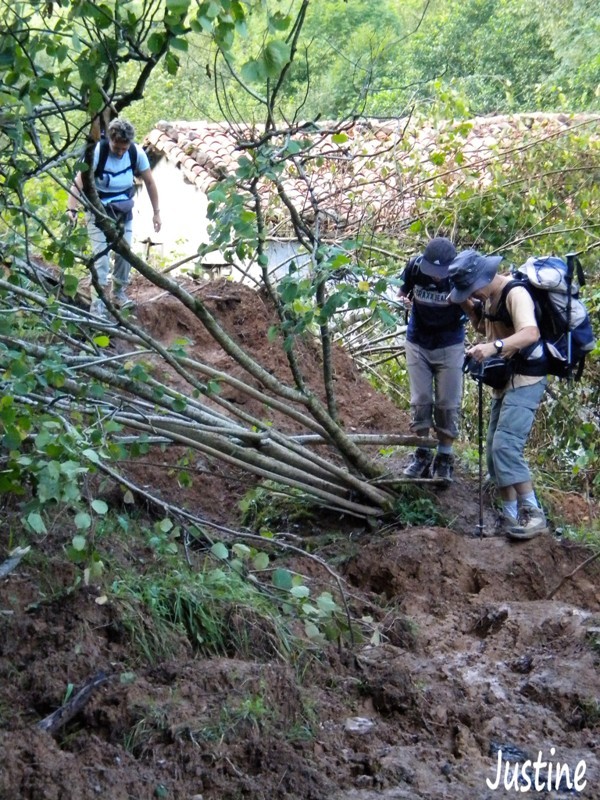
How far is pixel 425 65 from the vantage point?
26844 millimetres

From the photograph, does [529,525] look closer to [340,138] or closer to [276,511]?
[276,511]

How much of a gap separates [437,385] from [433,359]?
19 cm

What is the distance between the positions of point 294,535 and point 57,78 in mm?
3176

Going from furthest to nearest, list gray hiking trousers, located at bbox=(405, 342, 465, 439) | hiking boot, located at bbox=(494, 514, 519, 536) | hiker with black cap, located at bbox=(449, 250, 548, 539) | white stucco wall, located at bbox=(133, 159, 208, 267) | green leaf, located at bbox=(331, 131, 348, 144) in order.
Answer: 1. white stucco wall, located at bbox=(133, 159, 208, 267)
2. gray hiking trousers, located at bbox=(405, 342, 465, 439)
3. hiking boot, located at bbox=(494, 514, 519, 536)
4. hiker with black cap, located at bbox=(449, 250, 548, 539)
5. green leaf, located at bbox=(331, 131, 348, 144)

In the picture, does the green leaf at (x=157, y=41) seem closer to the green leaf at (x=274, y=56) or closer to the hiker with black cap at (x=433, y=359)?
the green leaf at (x=274, y=56)

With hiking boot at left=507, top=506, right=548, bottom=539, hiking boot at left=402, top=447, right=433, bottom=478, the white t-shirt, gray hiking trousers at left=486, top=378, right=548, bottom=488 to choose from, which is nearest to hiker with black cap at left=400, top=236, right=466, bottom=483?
hiking boot at left=402, top=447, right=433, bottom=478

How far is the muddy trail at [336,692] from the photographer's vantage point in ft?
11.4

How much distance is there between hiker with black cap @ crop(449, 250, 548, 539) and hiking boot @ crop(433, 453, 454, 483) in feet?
1.23

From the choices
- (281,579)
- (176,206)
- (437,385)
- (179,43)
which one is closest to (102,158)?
(437,385)

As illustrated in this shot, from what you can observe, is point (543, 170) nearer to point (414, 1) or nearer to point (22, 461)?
point (22, 461)

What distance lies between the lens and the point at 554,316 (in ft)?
19.6

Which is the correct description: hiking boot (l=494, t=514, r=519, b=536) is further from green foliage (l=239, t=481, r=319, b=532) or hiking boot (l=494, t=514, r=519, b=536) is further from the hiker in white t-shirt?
the hiker in white t-shirt

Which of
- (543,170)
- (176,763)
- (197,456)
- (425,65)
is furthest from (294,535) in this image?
(425,65)

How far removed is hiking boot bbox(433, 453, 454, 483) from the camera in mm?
6859
